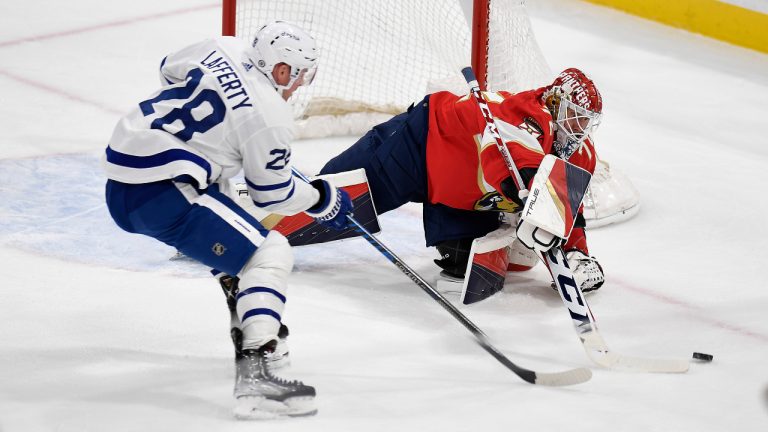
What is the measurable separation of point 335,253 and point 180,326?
840 mm

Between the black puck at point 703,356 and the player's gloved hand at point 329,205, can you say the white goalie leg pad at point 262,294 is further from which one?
the black puck at point 703,356

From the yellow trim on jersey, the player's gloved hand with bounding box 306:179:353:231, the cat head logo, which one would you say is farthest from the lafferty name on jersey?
the yellow trim on jersey

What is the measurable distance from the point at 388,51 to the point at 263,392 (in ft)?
8.42

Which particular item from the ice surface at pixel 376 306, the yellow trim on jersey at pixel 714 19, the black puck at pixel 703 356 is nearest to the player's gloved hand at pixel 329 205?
the ice surface at pixel 376 306

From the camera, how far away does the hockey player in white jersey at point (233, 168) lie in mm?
2723

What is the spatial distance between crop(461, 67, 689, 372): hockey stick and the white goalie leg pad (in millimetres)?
917

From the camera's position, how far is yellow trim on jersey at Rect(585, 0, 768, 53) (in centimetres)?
626

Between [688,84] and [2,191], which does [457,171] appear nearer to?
[2,191]

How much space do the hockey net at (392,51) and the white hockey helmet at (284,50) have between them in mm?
1744

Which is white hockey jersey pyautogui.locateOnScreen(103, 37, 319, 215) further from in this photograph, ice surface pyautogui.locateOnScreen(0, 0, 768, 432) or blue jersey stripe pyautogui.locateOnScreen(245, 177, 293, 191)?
ice surface pyautogui.locateOnScreen(0, 0, 768, 432)

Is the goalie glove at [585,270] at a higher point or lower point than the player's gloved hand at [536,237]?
lower

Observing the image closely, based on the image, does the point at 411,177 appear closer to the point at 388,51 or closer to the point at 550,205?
the point at 550,205

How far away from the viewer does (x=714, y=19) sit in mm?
6379

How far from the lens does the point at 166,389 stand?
9.42ft
